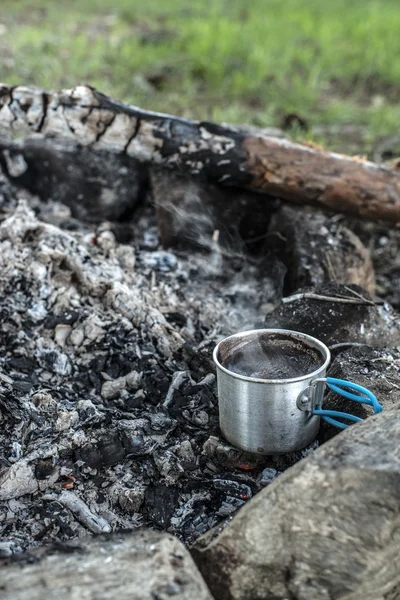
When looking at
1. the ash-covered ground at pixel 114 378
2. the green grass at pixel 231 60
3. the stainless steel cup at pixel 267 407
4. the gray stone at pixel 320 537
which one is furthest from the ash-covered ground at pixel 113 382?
the green grass at pixel 231 60

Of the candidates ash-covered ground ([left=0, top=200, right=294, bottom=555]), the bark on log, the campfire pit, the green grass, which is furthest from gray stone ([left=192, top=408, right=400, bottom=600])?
the green grass

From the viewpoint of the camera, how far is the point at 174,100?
22.1 ft

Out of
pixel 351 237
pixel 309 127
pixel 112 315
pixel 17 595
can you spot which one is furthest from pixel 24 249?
pixel 309 127

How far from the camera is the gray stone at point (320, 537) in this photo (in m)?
1.75

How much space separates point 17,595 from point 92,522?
0.74m

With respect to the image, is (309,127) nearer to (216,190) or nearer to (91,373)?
(216,190)

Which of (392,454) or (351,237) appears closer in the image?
(392,454)

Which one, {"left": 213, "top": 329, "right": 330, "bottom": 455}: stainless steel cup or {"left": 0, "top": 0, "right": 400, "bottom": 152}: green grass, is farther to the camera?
{"left": 0, "top": 0, "right": 400, "bottom": 152}: green grass

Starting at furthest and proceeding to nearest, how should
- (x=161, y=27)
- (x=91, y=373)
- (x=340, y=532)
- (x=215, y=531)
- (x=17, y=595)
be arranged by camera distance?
1. (x=161, y=27)
2. (x=91, y=373)
3. (x=215, y=531)
4. (x=340, y=532)
5. (x=17, y=595)

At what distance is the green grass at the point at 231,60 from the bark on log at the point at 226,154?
172cm

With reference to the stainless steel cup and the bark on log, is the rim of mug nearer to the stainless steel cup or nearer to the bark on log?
the stainless steel cup

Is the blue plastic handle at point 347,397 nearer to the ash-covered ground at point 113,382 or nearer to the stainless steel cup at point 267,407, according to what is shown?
the stainless steel cup at point 267,407

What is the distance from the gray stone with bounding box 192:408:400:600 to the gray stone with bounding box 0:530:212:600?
17 centimetres

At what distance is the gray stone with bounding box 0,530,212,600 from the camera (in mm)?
1606
